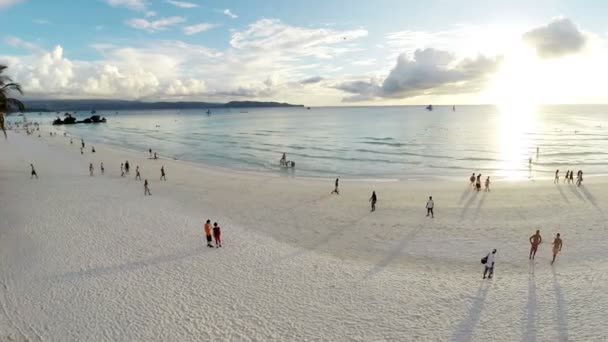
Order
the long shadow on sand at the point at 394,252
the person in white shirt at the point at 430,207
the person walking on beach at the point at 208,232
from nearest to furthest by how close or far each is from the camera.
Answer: the long shadow on sand at the point at 394,252 < the person walking on beach at the point at 208,232 < the person in white shirt at the point at 430,207

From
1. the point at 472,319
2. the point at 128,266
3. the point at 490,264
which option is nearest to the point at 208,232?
the point at 128,266

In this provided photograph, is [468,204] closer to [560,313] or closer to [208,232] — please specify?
[560,313]

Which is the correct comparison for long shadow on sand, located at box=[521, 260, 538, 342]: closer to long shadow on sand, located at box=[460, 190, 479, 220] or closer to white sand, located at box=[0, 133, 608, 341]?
white sand, located at box=[0, 133, 608, 341]

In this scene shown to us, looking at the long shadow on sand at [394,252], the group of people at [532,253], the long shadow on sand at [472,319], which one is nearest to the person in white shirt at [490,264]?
the group of people at [532,253]

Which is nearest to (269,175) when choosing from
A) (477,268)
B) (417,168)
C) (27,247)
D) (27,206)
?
(417,168)

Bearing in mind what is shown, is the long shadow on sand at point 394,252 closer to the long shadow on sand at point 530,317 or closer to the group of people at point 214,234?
the long shadow on sand at point 530,317
